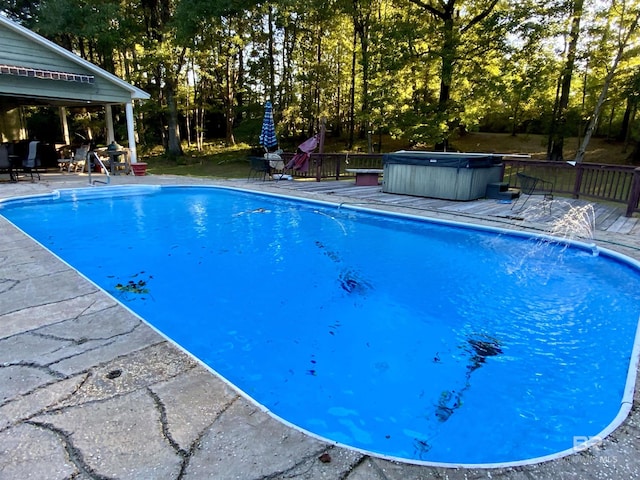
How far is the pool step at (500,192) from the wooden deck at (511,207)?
0.22 metres

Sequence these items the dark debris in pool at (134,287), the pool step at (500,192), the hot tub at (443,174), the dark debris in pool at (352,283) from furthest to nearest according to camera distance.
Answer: the pool step at (500,192)
the hot tub at (443,174)
the dark debris in pool at (352,283)
the dark debris in pool at (134,287)

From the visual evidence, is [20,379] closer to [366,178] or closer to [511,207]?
[511,207]

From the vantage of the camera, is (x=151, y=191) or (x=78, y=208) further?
(x=151, y=191)

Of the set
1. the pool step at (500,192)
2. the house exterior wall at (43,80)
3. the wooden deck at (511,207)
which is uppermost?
the house exterior wall at (43,80)

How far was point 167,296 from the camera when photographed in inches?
167

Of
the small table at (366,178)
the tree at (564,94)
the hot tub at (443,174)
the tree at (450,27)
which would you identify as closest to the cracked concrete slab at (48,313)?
the hot tub at (443,174)

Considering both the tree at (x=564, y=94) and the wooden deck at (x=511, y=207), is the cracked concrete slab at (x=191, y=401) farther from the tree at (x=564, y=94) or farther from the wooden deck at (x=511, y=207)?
the tree at (x=564, y=94)

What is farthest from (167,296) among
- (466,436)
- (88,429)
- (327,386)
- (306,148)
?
(306,148)

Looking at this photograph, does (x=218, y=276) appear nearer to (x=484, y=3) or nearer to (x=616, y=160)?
(x=484, y=3)

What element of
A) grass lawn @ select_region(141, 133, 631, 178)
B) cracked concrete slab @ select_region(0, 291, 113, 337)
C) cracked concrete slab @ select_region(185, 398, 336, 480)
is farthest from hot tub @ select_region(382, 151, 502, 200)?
cracked concrete slab @ select_region(185, 398, 336, 480)

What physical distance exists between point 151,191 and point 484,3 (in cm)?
1268

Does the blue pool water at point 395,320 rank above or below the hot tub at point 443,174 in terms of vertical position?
below

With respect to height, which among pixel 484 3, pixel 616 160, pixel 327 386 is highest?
pixel 484 3

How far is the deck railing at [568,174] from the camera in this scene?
281 inches
